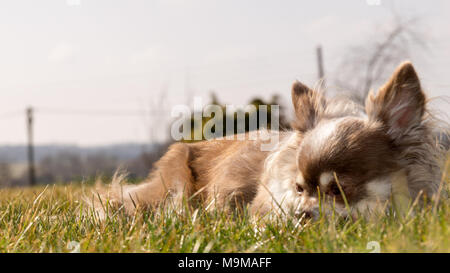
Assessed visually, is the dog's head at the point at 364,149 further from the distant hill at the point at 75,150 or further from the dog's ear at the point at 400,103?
the distant hill at the point at 75,150

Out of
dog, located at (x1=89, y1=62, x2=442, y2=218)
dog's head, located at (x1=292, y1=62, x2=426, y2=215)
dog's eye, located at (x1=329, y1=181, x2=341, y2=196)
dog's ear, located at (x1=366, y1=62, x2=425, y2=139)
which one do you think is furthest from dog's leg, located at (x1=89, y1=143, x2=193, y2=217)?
dog's ear, located at (x1=366, y1=62, x2=425, y2=139)

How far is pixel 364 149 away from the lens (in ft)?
10.4

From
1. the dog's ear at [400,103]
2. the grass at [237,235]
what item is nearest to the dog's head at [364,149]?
the dog's ear at [400,103]

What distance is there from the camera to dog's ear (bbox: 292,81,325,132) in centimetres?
378

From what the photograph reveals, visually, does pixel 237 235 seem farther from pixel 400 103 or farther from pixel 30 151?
pixel 30 151

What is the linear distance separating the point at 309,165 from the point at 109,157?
36.7 meters

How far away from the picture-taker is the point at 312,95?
3877mm

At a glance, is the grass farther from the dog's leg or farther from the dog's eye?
the dog's leg

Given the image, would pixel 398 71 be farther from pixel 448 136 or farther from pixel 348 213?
pixel 348 213

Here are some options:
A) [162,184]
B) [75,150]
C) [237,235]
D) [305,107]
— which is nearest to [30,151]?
[75,150]

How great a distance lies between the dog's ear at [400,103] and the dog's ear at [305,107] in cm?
46

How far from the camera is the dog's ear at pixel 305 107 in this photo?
3779 millimetres

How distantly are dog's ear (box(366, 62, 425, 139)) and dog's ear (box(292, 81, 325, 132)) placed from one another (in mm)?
465
